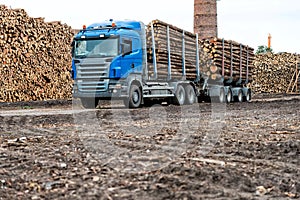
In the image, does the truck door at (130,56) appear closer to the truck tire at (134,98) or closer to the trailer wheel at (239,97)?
the truck tire at (134,98)

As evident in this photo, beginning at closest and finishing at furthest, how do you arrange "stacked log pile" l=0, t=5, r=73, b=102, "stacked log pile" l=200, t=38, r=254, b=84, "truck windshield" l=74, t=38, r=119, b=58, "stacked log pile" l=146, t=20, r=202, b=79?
"truck windshield" l=74, t=38, r=119, b=58 < "stacked log pile" l=146, t=20, r=202, b=79 < "stacked log pile" l=0, t=5, r=73, b=102 < "stacked log pile" l=200, t=38, r=254, b=84

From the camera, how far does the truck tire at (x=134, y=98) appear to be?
19.1 metres

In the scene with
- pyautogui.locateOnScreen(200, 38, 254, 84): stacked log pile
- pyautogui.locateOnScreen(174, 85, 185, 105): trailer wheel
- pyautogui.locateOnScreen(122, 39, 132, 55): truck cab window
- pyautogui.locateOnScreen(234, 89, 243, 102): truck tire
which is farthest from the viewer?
pyautogui.locateOnScreen(234, 89, 243, 102): truck tire

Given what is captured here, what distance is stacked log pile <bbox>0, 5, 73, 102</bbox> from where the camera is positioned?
23.9 metres

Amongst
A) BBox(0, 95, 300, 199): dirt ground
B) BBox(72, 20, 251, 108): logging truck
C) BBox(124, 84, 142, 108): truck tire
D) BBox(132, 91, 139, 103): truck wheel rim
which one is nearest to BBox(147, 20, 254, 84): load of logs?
BBox(72, 20, 251, 108): logging truck

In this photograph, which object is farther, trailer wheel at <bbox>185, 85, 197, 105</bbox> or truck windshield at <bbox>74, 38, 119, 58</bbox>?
trailer wheel at <bbox>185, 85, 197, 105</bbox>

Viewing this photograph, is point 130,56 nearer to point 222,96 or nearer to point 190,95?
point 190,95

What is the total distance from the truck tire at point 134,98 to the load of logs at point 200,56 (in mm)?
1188

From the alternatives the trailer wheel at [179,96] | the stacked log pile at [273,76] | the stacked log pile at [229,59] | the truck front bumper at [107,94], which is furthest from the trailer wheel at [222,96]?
the stacked log pile at [273,76]

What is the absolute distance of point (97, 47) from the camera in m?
18.9

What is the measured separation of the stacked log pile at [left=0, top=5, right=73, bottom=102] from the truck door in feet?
23.6

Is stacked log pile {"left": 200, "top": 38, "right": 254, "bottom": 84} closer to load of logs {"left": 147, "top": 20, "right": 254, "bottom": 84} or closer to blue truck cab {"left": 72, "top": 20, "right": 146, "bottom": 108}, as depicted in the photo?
load of logs {"left": 147, "top": 20, "right": 254, "bottom": 84}

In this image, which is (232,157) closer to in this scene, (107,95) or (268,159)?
(268,159)

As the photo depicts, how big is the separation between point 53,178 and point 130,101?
1412cm
